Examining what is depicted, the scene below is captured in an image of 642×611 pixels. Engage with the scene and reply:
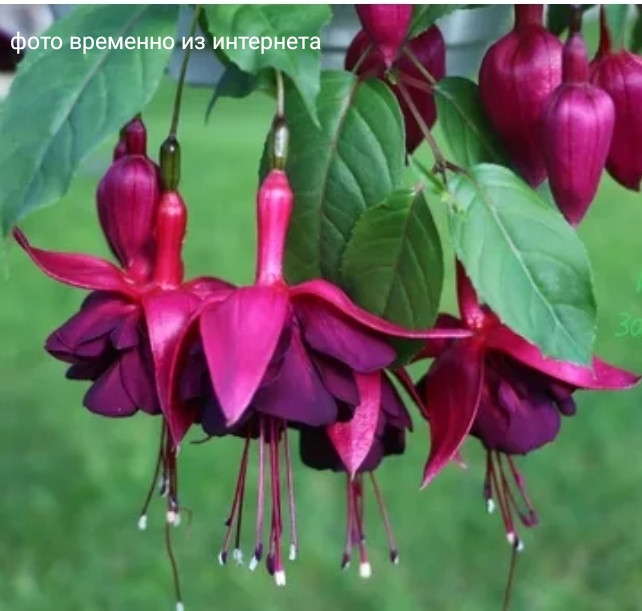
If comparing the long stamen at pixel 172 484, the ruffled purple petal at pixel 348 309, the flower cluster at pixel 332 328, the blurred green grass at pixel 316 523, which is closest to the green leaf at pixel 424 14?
the flower cluster at pixel 332 328

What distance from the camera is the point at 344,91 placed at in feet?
2.33

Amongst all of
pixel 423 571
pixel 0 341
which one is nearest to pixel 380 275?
pixel 423 571

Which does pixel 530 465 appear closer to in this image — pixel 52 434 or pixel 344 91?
pixel 52 434

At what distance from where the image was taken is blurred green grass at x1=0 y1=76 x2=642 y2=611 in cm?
228

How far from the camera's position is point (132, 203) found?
2.34ft

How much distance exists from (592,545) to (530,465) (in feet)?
0.80

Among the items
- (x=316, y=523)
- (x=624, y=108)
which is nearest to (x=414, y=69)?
(x=624, y=108)

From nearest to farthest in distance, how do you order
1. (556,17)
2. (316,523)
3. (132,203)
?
(132,203) < (556,17) < (316,523)

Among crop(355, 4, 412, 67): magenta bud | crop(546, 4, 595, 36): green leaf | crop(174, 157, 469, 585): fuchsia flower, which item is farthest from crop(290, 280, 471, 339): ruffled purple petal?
crop(546, 4, 595, 36): green leaf

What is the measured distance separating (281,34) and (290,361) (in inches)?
5.4

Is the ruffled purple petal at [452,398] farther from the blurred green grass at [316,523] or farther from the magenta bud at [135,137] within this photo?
the blurred green grass at [316,523]

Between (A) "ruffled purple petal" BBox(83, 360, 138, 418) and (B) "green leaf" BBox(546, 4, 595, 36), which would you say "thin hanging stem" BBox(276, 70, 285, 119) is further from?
(B) "green leaf" BBox(546, 4, 595, 36)

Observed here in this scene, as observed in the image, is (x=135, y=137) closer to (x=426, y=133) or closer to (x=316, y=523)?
(x=426, y=133)

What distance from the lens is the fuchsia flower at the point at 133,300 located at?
64 cm
